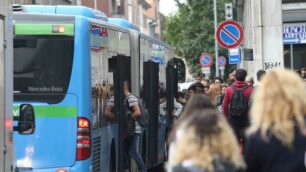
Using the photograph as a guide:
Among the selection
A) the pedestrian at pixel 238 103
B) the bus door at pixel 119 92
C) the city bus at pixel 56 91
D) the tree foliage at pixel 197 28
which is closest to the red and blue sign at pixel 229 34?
the pedestrian at pixel 238 103

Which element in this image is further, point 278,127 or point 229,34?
point 229,34

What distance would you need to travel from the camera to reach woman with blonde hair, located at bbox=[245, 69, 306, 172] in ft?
15.5

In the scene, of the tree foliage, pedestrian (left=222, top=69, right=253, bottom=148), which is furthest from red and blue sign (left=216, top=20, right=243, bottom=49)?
the tree foliage

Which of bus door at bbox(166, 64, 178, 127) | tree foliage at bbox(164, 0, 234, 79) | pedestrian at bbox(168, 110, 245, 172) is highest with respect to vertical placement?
tree foliage at bbox(164, 0, 234, 79)

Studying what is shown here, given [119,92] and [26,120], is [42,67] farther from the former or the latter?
[119,92]

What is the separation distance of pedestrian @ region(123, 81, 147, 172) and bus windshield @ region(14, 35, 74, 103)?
7.63ft

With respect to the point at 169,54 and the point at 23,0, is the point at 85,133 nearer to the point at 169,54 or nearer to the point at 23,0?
the point at 169,54

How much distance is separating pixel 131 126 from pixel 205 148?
7.91 meters

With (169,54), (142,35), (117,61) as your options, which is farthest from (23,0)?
(117,61)

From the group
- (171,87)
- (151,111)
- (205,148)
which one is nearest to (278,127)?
(205,148)

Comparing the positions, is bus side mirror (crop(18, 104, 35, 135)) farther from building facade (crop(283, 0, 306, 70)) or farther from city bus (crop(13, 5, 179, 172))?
building facade (crop(283, 0, 306, 70))

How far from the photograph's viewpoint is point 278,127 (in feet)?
15.5

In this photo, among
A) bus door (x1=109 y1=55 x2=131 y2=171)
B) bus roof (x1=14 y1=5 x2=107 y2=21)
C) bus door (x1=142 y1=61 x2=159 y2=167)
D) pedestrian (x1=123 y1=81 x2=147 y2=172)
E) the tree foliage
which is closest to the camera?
bus roof (x1=14 y1=5 x2=107 y2=21)

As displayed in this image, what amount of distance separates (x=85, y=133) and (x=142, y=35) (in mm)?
4790
